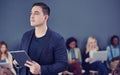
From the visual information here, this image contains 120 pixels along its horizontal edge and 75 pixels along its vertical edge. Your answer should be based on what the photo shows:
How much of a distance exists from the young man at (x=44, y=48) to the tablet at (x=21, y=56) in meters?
0.06

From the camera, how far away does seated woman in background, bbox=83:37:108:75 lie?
6.68 meters

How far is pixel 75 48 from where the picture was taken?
7.07 metres

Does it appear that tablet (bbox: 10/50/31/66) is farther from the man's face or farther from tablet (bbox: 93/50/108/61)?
tablet (bbox: 93/50/108/61)

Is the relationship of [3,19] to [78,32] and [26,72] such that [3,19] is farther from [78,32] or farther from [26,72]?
Result: [26,72]

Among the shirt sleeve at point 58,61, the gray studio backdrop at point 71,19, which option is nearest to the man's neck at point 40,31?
the shirt sleeve at point 58,61

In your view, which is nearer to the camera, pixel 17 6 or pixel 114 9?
pixel 17 6

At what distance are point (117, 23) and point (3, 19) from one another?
2888 millimetres

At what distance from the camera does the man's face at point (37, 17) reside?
2.70m

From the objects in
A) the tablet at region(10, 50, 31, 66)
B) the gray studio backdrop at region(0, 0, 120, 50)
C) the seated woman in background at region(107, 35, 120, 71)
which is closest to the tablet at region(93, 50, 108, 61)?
the seated woman in background at region(107, 35, 120, 71)

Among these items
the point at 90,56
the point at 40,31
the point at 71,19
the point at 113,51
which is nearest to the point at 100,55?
the point at 90,56

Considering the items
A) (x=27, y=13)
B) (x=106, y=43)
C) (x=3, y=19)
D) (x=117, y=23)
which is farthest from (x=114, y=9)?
(x=3, y=19)

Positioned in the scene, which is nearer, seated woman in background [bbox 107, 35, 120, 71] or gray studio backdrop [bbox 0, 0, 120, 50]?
gray studio backdrop [bbox 0, 0, 120, 50]

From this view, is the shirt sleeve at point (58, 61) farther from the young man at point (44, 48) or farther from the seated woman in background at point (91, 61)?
the seated woman in background at point (91, 61)

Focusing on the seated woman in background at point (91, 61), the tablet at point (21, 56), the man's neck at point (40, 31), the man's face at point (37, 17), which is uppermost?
the man's face at point (37, 17)
